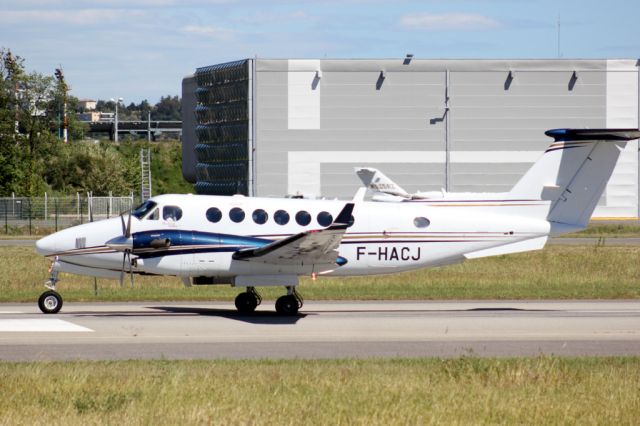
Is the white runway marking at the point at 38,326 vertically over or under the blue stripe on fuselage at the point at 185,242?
under

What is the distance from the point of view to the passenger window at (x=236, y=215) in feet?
75.5

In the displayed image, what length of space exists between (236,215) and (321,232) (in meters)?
2.70

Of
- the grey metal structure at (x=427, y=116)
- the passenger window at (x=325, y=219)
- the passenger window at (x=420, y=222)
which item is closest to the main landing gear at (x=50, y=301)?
the passenger window at (x=325, y=219)

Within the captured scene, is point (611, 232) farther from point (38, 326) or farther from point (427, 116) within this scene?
point (38, 326)

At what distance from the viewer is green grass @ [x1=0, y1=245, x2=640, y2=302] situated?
27656 mm

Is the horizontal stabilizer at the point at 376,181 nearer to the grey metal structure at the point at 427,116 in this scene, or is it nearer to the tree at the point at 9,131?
the grey metal structure at the point at 427,116

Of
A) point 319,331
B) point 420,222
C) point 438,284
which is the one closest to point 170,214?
point 319,331

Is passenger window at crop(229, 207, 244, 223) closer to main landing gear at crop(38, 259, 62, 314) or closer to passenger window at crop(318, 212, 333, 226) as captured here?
passenger window at crop(318, 212, 333, 226)

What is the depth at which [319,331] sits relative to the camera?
20.0 metres

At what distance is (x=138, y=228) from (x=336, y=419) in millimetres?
12015

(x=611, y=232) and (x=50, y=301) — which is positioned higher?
(x=50, y=301)

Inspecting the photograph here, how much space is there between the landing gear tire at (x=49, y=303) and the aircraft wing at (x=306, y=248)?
13.3 feet

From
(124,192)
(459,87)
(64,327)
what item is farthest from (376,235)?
(124,192)

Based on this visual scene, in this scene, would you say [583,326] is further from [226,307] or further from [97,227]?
[97,227]
